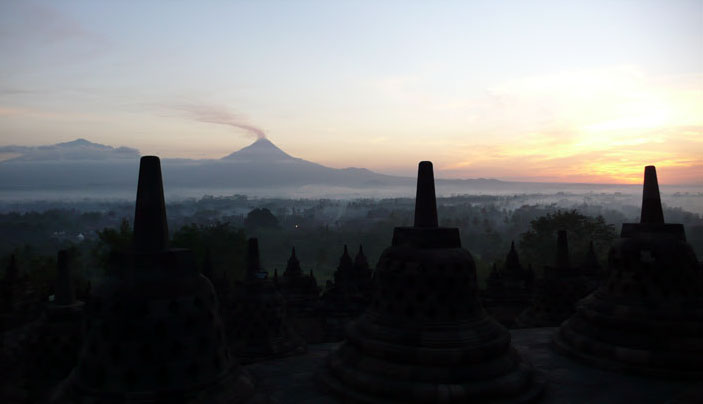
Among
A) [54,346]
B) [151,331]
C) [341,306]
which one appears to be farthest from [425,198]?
[341,306]

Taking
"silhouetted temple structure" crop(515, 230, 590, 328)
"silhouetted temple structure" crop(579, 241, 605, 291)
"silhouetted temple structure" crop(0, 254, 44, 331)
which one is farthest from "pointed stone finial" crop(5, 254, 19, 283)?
"silhouetted temple structure" crop(579, 241, 605, 291)

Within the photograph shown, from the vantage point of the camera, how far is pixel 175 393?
564 cm

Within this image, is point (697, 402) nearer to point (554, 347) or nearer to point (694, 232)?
point (554, 347)

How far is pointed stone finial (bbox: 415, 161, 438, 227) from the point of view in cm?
852

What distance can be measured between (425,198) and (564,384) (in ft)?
14.2

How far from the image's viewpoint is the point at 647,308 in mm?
9805

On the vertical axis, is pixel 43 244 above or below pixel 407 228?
below

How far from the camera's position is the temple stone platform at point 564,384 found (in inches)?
313

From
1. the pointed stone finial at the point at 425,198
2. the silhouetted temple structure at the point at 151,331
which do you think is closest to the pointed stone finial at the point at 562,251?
the pointed stone finial at the point at 425,198

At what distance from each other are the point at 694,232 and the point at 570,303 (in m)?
88.3

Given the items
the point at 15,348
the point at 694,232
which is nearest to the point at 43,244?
the point at 15,348

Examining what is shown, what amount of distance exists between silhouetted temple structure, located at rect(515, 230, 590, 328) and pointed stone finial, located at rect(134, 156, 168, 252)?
12862 millimetres

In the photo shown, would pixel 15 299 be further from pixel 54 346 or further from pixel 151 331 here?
pixel 151 331

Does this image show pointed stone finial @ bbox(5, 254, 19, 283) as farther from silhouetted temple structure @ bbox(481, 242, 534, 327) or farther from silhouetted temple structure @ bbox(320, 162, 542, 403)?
silhouetted temple structure @ bbox(481, 242, 534, 327)
